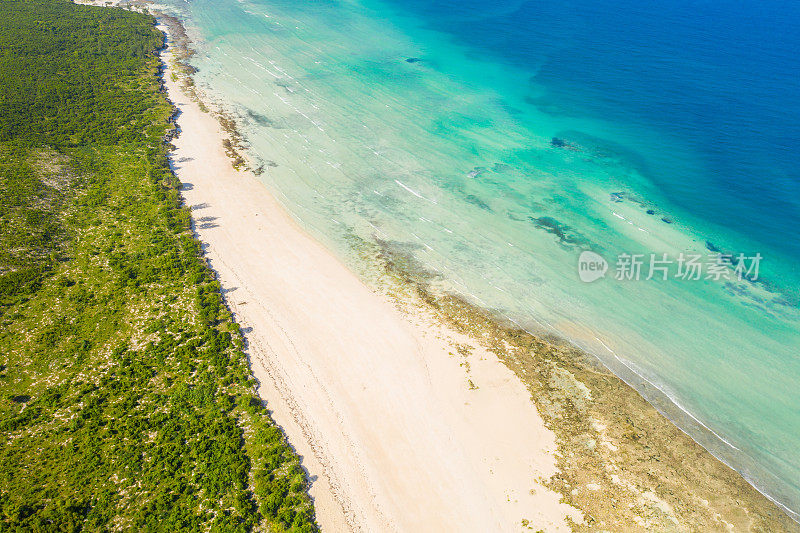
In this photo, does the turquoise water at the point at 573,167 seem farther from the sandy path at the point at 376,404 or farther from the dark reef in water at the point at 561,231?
the sandy path at the point at 376,404

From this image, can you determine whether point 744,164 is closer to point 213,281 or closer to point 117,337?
point 213,281

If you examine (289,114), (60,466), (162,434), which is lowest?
(60,466)

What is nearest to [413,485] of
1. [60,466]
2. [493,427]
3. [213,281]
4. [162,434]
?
[493,427]

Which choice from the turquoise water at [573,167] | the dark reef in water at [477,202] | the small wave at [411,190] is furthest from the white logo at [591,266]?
the small wave at [411,190]

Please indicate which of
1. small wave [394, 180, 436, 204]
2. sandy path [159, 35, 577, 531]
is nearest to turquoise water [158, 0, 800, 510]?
small wave [394, 180, 436, 204]

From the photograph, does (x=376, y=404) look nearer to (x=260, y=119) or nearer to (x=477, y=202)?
(x=477, y=202)

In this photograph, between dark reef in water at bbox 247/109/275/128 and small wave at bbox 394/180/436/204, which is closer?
small wave at bbox 394/180/436/204

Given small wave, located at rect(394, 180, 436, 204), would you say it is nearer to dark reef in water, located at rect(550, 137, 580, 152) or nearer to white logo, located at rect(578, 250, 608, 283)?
white logo, located at rect(578, 250, 608, 283)
